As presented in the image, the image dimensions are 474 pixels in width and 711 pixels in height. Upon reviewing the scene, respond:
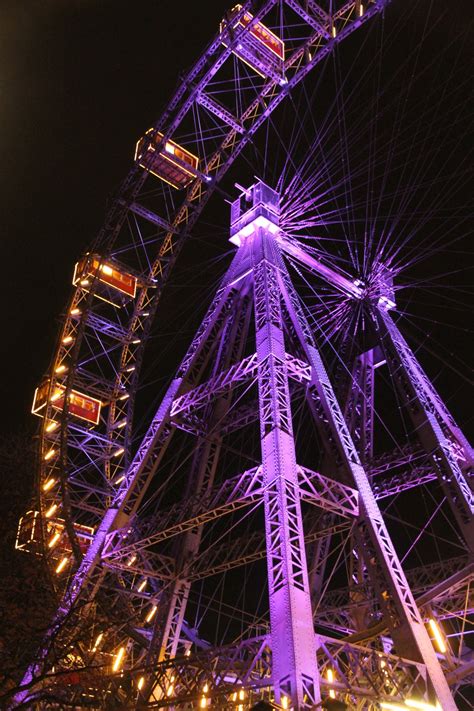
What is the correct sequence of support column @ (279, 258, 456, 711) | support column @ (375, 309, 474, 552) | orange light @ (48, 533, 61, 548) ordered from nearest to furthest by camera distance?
support column @ (279, 258, 456, 711) → support column @ (375, 309, 474, 552) → orange light @ (48, 533, 61, 548)

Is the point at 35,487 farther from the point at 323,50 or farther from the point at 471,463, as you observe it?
the point at 323,50

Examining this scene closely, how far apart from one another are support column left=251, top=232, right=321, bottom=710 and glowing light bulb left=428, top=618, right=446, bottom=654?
17.9 ft

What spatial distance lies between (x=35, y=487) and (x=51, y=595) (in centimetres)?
488

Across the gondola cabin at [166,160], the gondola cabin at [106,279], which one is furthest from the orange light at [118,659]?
the gondola cabin at [166,160]

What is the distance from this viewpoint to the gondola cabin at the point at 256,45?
21.1 meters

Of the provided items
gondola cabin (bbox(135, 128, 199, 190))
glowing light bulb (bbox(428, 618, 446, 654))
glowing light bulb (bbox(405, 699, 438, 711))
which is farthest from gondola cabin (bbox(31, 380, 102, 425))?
glowing light bulb (bbox(405, 699, 438, 711))

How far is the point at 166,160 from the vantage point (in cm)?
2370

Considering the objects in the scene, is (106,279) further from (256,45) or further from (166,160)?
(256,45)

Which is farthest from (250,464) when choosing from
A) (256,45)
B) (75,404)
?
Answer: (256,45)

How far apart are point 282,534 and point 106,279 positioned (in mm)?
15573

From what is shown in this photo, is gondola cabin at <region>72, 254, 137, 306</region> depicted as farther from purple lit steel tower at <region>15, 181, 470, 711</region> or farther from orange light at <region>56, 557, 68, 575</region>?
orange light at <region>56, 557, 68, 575</region>

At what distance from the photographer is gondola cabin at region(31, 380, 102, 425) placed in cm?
2323

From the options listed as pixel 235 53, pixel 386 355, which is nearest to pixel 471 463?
pixel 386 355

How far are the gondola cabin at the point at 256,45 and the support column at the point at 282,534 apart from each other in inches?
372
